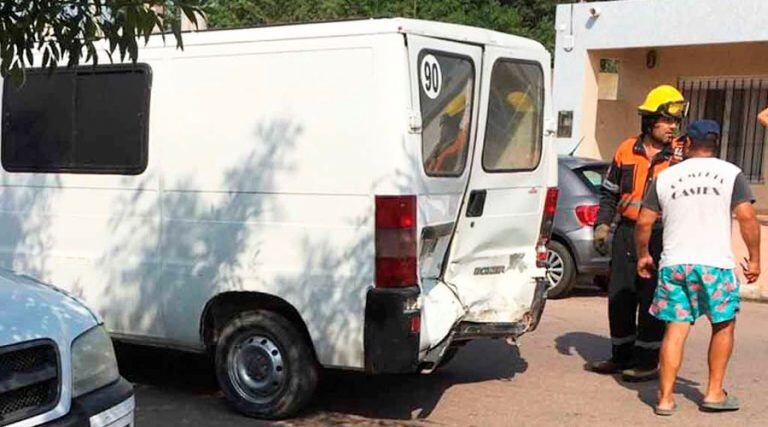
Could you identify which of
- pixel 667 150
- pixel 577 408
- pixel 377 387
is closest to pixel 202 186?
pixel 377 387

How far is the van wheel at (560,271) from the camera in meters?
9.22

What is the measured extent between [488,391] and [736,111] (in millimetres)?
10899

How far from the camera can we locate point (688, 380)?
621 cm

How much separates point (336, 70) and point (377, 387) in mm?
2243

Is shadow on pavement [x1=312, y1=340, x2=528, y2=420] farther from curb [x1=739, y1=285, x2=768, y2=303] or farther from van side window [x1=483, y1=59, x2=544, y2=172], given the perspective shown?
curb [x1=739, y1=285, x2=768, y2=303]

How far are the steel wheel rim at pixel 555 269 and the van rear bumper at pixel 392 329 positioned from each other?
4.71m

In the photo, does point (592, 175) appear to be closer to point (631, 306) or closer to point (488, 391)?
point (631, 306)

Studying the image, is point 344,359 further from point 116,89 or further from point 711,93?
point 711,93

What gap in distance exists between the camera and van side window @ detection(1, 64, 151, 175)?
5477 millimetres

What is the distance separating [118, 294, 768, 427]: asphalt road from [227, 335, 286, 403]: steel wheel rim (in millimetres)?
191

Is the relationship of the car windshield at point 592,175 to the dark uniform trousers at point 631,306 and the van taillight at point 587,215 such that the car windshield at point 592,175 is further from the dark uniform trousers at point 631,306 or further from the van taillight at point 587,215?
the dark uniform trousers at point 631,306

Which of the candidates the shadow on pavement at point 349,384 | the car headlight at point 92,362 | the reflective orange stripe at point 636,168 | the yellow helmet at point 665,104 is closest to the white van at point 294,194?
the shadow on pavement at point 349,384

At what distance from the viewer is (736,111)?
15180 millimetres

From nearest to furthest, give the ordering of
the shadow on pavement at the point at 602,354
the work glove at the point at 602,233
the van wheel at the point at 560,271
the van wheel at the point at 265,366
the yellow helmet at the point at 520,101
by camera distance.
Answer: the van wheel at the point at 265,366
the yellow helmet at the point at 520,101
the shadow on pavement at the point at 602,354
the work glove at the point at 602,233
the van wheel at the point at 560,271
